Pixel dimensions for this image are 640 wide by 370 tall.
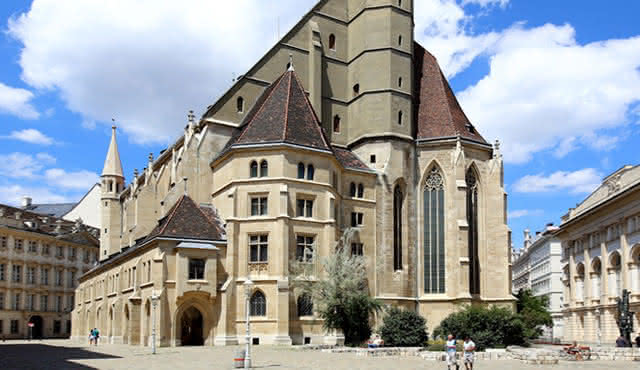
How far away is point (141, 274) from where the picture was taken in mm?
50500

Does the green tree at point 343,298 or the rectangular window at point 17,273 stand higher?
the rectangular window at point 17,273

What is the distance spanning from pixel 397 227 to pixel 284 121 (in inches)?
517

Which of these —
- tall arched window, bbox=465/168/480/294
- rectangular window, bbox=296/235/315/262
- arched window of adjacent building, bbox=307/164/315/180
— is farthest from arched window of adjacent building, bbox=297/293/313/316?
tall arched window, bbox=465/168/480/294

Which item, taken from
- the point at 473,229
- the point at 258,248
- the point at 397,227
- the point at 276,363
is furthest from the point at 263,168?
the point at 276,363

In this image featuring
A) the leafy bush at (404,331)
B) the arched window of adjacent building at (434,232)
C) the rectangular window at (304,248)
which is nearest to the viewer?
the leafy bush at (404,331)

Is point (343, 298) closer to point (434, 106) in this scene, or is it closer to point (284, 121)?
point (284, 121)

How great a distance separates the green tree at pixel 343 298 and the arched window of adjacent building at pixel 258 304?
2485 mm

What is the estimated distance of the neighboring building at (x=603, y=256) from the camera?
183ft

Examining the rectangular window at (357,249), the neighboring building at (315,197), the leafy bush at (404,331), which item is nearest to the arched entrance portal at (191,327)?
the neighboring building at (315,197)

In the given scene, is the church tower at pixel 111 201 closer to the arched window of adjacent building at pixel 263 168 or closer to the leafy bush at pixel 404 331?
the arched window of adjacent building at pixel 263 168

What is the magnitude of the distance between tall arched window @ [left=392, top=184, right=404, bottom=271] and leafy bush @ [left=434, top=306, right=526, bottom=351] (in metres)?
15.4

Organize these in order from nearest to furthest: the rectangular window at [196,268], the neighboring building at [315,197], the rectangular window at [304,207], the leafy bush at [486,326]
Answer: the leafy bush at [486,326] → the rectangular window at [196,268] → the neighboring building at [315,197] → the rectangular window at [304,207]

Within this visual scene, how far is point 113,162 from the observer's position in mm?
88688

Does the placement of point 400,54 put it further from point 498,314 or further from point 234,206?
point 498,314
